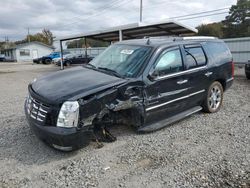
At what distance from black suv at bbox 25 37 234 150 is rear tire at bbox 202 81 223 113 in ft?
0.08

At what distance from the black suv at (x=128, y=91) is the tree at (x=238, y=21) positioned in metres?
43.0

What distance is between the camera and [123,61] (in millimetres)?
4281

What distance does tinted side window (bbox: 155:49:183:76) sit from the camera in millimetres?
4141

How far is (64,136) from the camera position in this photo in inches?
123

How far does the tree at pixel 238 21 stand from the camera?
42.7m

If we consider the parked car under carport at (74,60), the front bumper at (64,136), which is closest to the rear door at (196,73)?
the front bumper at (64,136)

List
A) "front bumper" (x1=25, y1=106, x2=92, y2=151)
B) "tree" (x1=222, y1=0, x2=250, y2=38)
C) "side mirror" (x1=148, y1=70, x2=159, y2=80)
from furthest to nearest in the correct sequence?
"tree" (x1=222, y1=0, x2=250, y2=38) → "side mirror" (x1=148, y1=70, x2=159, y2=80) → "front bumper" (x1=25, y1=106, x2=92, y2=151)

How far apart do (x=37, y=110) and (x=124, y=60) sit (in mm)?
1827

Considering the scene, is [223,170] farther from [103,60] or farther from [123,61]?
[103,60]

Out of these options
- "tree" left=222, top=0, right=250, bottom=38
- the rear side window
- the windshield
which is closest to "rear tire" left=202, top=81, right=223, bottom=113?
the rear side window

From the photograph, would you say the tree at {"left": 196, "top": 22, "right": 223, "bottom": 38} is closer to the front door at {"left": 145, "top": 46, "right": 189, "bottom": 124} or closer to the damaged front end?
the front door at {"left": 145, "top": 46, "right": 189, "bottom": 124}

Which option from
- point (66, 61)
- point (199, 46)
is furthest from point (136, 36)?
point (199, 46)

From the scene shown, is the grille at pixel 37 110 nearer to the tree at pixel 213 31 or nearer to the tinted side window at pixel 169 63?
the tinted side window at pixel 169 63

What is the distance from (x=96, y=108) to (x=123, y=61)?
1.30 m
